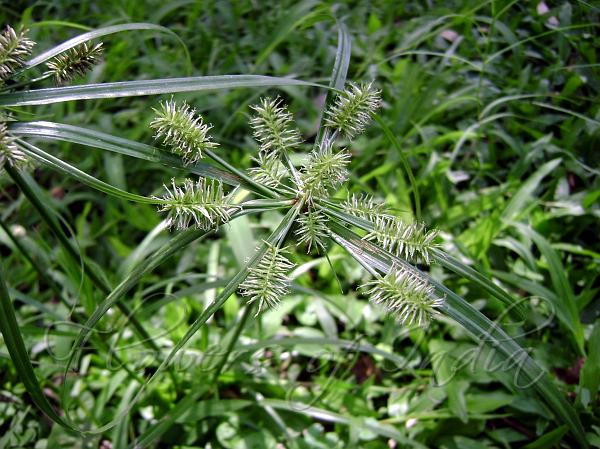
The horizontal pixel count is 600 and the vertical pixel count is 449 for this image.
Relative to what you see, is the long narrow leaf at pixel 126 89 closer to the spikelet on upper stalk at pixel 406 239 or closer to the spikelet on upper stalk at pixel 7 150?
the spikelet on upper stalk at pixel 7 150

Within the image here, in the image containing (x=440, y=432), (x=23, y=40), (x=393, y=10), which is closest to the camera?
(x=23, y=40)

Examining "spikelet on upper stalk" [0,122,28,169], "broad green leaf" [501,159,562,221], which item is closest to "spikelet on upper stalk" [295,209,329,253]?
"spikelet on upper stalk" [0,122,28,169]

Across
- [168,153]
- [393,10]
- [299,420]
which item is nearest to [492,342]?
[168,153]

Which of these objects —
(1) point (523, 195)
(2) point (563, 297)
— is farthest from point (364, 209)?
(1) point (523, 195)

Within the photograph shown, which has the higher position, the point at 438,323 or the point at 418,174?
the point at 418,174

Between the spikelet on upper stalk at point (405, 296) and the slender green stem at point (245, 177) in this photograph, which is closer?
the spikelet on upper stalk at point (405, 296)

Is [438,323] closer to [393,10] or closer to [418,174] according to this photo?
[418,174]

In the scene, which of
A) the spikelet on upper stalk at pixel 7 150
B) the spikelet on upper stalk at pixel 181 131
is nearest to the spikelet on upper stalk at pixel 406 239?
the spikelet on upper stalk at pixel 181 131

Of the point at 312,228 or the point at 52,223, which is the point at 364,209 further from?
the point at 52,223
